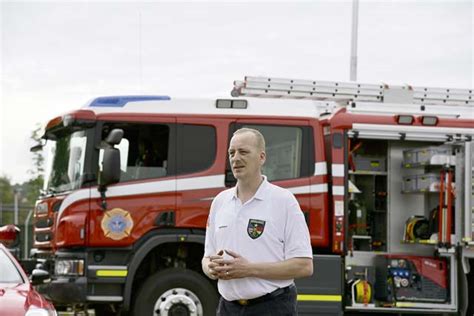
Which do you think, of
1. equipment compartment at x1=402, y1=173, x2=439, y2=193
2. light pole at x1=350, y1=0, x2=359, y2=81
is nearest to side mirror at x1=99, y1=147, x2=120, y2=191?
equipment compartment at x1=402, y1=173, x2=439, y2=193

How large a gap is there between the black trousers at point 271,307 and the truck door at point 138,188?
620 centimetres

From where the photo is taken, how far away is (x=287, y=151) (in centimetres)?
1164

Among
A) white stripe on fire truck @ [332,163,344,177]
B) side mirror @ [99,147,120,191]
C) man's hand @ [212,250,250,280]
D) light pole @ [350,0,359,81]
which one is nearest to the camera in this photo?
man's hand @ [212,250,250,280]

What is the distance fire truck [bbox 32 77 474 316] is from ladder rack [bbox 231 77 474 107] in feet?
0.06

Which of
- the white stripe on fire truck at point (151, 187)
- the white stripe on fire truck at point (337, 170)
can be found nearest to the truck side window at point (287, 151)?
the white stripe on fire truck at point (337, 170)

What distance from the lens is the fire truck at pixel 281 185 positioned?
436 inches

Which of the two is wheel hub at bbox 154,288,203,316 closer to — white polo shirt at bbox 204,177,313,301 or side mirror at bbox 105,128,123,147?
side mirror at bbox 105,128,123,147

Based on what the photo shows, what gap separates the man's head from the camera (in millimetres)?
4918

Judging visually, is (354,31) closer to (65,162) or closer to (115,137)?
(65,162)

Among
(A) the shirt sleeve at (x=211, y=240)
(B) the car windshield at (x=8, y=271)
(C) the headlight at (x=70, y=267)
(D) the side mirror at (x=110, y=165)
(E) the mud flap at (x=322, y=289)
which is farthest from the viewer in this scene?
(E) the mud flap at (x=322, y=289)

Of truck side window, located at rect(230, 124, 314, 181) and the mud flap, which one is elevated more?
truck side window, located at rect(230, 124, 314, 181)

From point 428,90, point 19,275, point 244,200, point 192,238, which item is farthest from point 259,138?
point 428,90

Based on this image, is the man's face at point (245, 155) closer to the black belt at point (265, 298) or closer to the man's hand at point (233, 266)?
the man's hand at point (233, 266)

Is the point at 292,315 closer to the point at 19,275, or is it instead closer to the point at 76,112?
the point at 19,275
